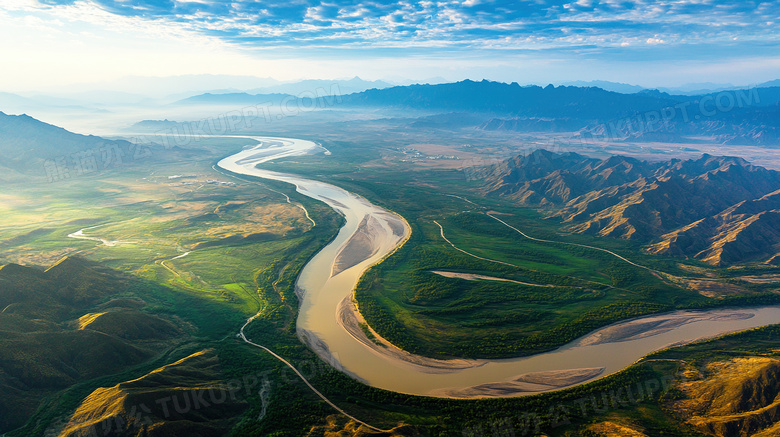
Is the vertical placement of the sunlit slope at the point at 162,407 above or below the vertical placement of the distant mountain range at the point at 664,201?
below

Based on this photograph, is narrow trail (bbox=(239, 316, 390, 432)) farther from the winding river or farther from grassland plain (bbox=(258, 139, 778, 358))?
grassland plain (bbox=(258, 139, 778, 358))

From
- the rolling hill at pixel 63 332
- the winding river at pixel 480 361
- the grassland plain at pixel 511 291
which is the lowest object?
the winding river at pixel 480 361

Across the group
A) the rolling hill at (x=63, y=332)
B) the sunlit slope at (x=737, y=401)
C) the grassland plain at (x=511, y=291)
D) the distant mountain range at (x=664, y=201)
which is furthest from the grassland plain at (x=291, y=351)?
the distant mountain range at (x=664, y=201)

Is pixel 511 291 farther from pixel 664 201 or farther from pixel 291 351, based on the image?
pixel 664 201

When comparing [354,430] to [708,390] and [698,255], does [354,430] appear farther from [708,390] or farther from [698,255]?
[698,255]

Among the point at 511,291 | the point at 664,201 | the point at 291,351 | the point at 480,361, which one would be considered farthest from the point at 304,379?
the point at 664,201

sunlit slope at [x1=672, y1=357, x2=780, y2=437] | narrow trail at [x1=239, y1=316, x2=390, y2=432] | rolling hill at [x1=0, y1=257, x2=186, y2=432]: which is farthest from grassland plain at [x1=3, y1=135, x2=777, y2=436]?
sunlit slope at [x1=672, y1=357, x2=780, y2=437]

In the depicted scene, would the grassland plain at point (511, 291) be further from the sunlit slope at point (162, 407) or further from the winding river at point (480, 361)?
the sunlit slope at point (162, 407)

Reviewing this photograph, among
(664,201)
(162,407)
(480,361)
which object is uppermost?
(664,201)
